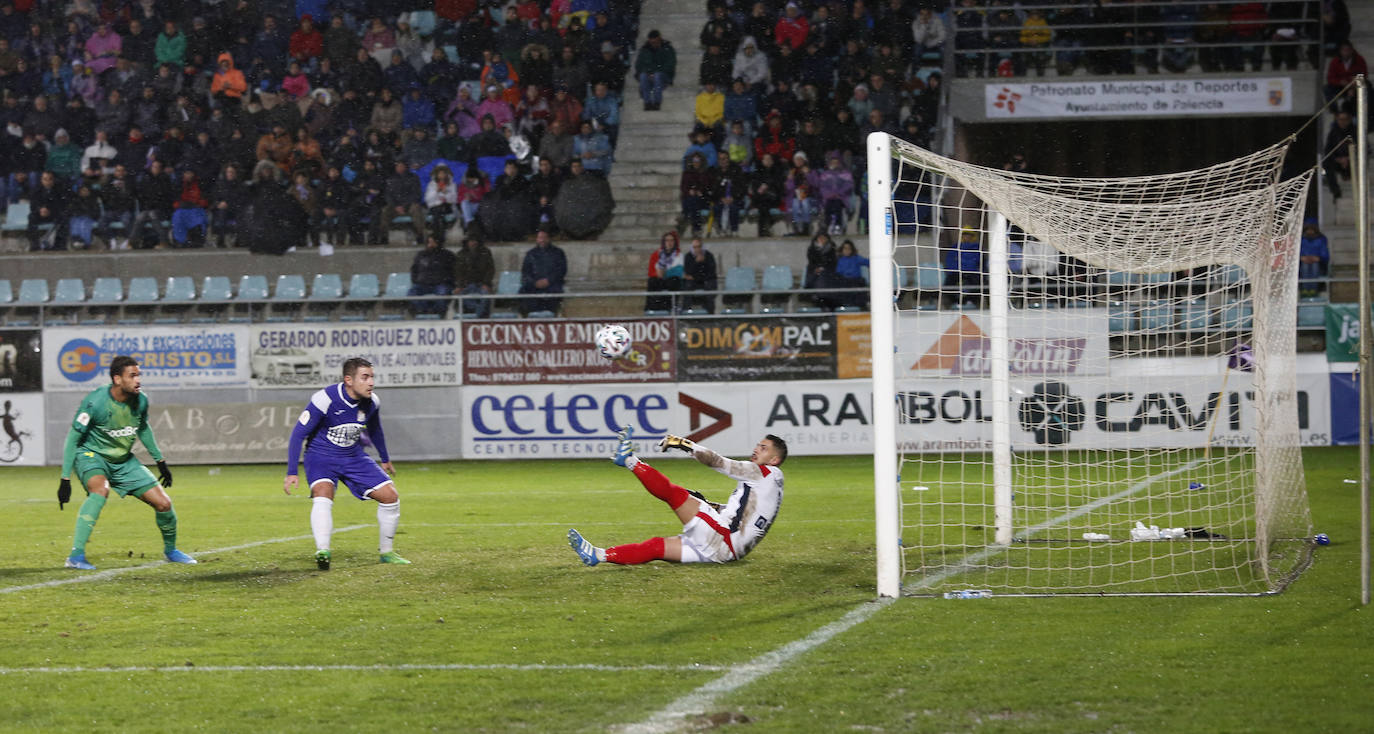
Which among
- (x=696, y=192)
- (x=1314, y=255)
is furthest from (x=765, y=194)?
(x=1314, y=255)

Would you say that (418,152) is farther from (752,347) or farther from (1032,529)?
(1032,529)

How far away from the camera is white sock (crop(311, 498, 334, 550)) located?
991 centimetres

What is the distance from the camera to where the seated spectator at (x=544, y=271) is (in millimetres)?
22375

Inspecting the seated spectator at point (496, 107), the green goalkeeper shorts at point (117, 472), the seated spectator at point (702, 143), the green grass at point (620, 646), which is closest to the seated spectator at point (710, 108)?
the seated spectator at point (702, 143)

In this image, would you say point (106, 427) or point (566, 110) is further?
point (566, 110)

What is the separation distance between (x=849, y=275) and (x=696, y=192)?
3.46m

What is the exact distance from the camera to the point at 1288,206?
10727 millimetres

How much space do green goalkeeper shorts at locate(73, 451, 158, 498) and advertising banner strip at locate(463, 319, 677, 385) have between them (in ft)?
35.7

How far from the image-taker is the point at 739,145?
2453cm

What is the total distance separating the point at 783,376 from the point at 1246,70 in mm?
10668

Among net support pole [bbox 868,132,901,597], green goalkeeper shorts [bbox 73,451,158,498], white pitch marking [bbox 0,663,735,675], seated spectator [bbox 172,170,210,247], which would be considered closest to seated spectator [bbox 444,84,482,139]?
seated spectator [bbox 172,170,210,247]

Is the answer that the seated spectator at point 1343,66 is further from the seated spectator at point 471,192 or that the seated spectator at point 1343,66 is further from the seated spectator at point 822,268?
the seated spectator at point 471,192

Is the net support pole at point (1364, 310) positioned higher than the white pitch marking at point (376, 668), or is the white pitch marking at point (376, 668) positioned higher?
the net support pole at point (1364, 310)

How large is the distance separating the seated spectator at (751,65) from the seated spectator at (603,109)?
2335mm
